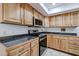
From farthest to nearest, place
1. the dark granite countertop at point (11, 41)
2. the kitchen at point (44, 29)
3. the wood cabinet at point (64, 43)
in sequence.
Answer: the wood cabinet at point (64, 43) < the kitchen at point (44, 29) < the dark granite countertop at point (11, 41)

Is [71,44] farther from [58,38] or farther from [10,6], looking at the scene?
[10,6]

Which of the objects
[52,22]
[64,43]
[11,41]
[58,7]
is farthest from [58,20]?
[11,41]

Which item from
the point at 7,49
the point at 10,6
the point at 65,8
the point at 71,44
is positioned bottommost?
the point at 71,44

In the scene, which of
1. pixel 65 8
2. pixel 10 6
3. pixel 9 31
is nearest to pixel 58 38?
pixel 65 8

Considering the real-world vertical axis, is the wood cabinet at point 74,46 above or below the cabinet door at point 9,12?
below

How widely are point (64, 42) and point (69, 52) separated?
15.9 inches

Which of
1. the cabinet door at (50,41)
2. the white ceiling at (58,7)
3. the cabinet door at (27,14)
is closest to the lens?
the cabinet door at (27,14)

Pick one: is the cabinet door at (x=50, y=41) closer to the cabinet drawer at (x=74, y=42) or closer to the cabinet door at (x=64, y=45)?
the cabinet door at (x=64, y=45)

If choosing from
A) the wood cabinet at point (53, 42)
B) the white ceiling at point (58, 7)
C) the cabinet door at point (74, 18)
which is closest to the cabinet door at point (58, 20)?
the white ceiling at point (58, 7)

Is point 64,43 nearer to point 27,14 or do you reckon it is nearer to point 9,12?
point 27,14

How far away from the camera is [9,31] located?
1.73m

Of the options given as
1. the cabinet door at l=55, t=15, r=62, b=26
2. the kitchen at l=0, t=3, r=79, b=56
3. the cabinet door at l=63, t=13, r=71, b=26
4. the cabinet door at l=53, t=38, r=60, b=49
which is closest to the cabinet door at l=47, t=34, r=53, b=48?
the kitchen at l=0, t=3, r=79, b=56

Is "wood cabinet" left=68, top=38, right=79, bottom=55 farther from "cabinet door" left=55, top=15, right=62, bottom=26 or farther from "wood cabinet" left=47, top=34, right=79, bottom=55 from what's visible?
"cabinet door" left=55, top=15, right=62, bottom=26

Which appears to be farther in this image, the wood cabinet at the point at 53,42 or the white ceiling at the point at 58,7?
the wood cabinet at the point at 53,42
